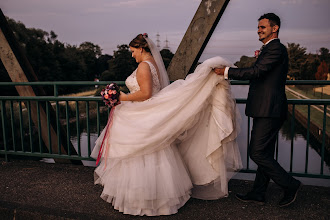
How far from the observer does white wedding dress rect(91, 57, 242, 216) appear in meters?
2.88

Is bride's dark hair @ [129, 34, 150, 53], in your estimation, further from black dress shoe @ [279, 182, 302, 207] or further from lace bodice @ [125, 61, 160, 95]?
black dress shoe @ [279, 182, 302, 207]

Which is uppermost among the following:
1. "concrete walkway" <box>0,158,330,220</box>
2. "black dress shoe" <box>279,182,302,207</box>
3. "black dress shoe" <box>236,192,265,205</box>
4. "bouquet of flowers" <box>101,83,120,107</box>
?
"bouquet of flowers" <box>101,83,120,107</box>

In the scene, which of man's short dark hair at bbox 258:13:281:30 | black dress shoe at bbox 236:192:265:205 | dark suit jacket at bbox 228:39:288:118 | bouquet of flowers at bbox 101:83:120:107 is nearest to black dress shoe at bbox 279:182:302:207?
black dress shoe at bbox 236:192:265:205

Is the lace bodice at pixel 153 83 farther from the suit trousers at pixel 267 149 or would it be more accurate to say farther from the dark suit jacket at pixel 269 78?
the suit trousers at pixel 267 149

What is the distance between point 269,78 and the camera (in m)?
2.70

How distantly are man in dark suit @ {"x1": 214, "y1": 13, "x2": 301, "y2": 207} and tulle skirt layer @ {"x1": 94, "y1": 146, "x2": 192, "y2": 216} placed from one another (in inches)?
30.6

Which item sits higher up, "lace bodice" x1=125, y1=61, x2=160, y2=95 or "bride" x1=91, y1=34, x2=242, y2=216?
"lace bodice" x1=125, y1=61, x2=160, y2=95

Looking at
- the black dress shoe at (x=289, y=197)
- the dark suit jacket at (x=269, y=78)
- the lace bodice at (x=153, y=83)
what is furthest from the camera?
the lace bodice at (x=153, y=83)

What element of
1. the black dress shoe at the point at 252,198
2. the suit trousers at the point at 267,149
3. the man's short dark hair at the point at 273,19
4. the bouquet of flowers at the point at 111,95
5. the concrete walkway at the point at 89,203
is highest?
the man's short dark hair at the point at 273,19

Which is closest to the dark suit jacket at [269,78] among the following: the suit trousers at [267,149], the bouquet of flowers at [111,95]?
the suit trousers at [267,149]

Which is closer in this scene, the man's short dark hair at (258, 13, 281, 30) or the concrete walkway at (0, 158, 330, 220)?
the man's short dark hair at (258, 13, 281, 30)

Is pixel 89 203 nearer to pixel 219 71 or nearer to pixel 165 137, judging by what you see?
pixel 165 137

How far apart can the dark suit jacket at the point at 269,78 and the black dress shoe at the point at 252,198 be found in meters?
A: 0.89

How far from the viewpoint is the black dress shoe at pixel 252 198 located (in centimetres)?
308
